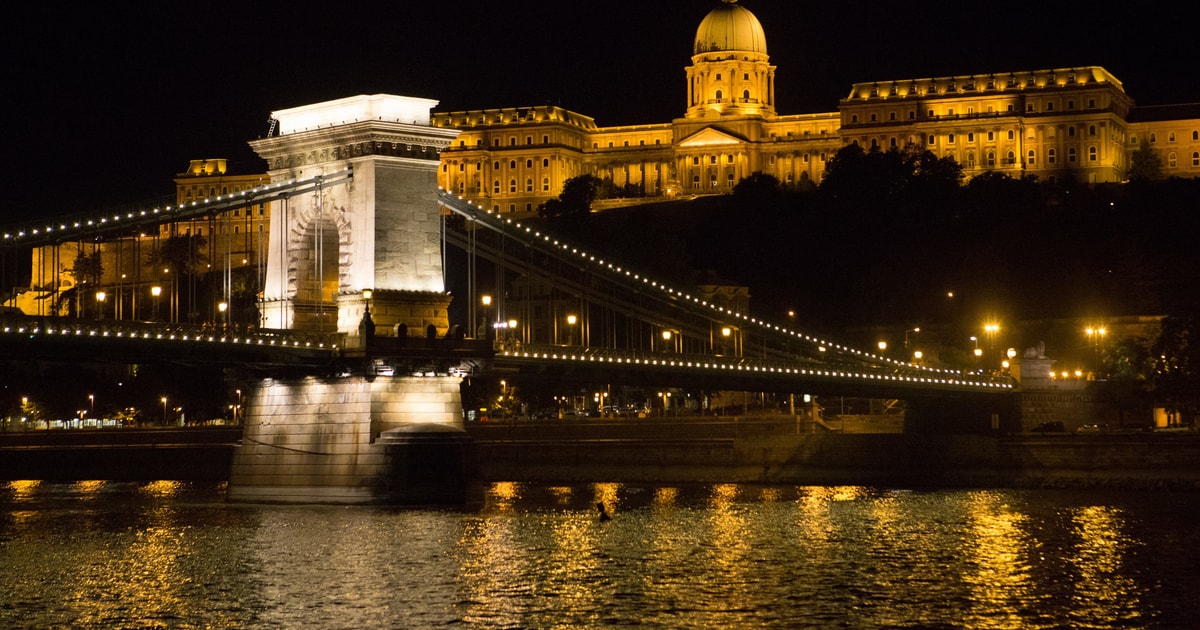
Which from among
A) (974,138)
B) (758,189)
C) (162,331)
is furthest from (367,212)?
(974,138)

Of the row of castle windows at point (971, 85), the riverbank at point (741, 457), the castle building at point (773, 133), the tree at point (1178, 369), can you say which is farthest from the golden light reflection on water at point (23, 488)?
the row of castle windows at point (971, 85)

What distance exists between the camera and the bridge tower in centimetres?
4544

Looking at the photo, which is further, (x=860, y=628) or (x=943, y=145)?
(x=943, y=145)

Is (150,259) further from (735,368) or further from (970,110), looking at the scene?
(735,368)

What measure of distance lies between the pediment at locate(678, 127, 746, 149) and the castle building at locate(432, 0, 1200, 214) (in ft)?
0.40

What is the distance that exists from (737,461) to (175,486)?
809 inches

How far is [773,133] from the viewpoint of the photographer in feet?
529

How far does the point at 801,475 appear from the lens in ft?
206

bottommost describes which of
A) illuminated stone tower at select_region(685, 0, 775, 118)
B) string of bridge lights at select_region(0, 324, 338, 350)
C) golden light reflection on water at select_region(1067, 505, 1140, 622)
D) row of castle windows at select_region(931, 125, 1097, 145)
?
golden light reflection on water at select_region(1067, 505, 1140, 622)

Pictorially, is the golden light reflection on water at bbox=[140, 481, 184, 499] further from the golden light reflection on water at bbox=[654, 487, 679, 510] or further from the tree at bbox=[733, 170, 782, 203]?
the tree at bbox=[733, 170, 782, 203]

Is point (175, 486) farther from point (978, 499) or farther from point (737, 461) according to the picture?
point (978, 499)

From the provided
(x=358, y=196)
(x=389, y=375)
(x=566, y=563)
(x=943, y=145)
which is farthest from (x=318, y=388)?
(x=943, y=145)

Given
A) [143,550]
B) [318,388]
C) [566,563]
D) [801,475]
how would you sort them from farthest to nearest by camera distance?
[801,475] < [318,388] < [143,550] < [566,563]

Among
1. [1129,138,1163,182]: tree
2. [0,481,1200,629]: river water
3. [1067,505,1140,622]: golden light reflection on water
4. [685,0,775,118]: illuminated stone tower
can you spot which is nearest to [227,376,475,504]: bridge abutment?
[0,481,1200,629]: river water
